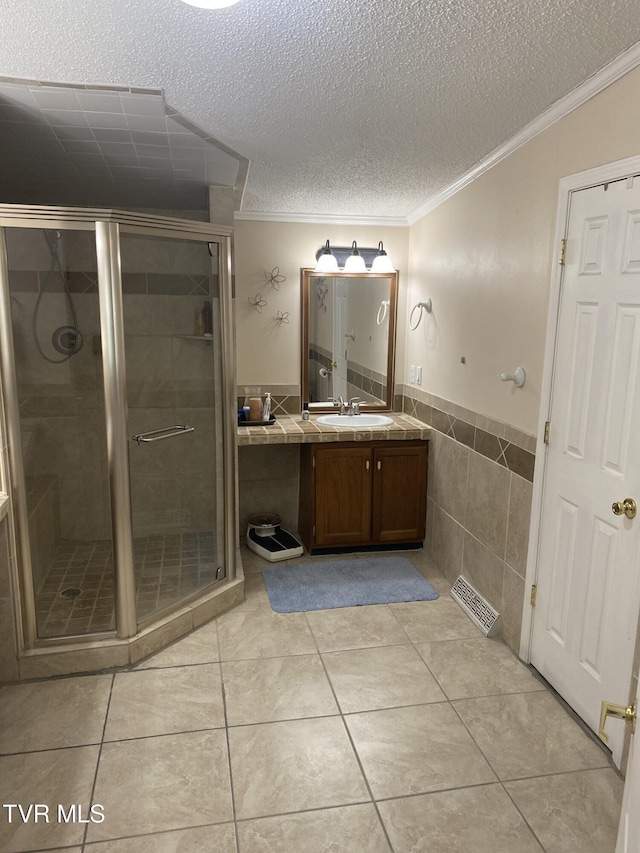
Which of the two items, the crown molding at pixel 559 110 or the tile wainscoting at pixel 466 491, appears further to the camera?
the tile wainscoting at pixel 466 491

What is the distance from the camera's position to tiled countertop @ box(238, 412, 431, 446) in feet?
11.4

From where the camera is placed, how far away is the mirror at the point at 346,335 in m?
4.00

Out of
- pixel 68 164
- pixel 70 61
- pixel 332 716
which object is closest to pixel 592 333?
pixel 332 716

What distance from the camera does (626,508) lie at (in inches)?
75.9

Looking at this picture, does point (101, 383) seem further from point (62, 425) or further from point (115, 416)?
point (62, 425)

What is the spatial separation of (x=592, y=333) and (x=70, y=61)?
6.49ft

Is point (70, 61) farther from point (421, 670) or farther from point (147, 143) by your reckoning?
point (421, 670)

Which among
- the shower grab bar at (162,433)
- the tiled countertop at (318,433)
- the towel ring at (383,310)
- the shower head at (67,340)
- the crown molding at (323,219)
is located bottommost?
the tiled countertop at (318,433)

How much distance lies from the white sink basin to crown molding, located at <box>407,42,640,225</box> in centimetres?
146

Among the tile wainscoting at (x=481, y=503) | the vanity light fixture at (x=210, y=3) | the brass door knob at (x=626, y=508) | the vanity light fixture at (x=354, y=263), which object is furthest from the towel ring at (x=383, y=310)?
the vanity light fixture at (x=210, y=3)

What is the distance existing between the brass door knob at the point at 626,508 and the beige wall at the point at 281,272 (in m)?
2.49

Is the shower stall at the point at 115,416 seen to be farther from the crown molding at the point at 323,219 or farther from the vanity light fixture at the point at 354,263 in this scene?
the vanity light fixture at the point at 354,263

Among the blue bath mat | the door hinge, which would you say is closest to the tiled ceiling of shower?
the door hinge

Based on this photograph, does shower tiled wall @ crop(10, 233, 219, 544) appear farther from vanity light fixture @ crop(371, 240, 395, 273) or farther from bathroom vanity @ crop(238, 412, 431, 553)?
vanity light fixture @ crop(371, 240, 395, 273)
